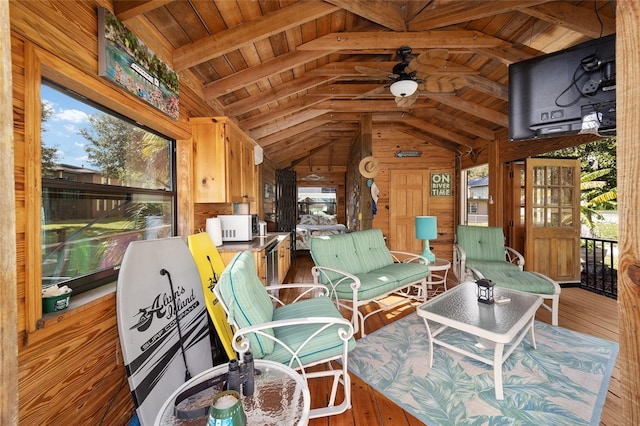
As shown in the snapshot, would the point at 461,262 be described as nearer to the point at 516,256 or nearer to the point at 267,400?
the point at 516,256

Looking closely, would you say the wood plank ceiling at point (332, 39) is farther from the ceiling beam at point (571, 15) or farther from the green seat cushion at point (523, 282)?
the green seat cushion at point (523, 282)

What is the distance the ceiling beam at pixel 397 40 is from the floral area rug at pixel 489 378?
9.51ft

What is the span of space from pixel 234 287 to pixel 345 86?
3.75m

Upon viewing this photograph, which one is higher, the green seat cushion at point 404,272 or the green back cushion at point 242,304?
the green back cushion at point 242,304

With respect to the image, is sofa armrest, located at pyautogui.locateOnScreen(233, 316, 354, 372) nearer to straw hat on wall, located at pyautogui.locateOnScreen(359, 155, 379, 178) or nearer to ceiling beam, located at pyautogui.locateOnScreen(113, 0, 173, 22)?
ceiling beam, located at pyautogui.locateOnScreen(113, 0, 173, 22)

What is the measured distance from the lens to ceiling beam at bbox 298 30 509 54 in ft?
9.02

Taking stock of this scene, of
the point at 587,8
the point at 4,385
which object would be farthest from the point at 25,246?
the point at 587,8

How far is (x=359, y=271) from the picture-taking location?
10.8 ft

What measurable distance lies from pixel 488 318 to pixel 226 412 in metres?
2.04

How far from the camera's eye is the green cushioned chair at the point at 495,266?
2908 millimetres

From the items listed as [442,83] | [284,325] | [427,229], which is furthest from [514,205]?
[284,325]

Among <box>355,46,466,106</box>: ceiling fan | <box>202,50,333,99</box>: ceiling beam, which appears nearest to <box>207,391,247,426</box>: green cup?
<box>202,50,333,99</box>: ceiling beam

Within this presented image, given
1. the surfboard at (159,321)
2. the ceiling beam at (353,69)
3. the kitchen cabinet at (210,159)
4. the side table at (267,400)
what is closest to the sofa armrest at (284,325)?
the side table at (267,400)

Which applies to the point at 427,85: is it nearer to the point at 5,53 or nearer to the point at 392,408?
the point at 392,408
